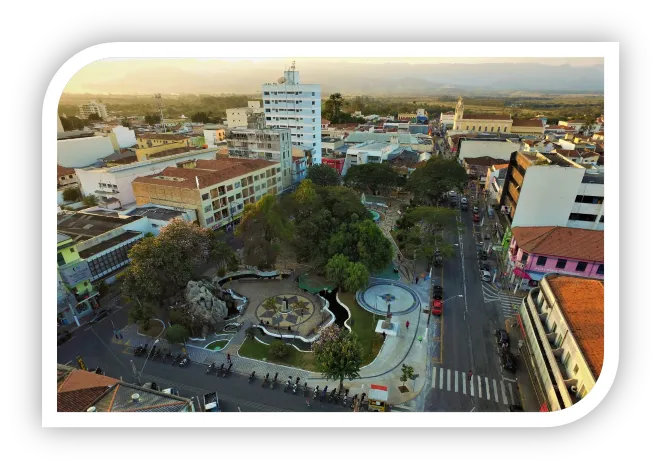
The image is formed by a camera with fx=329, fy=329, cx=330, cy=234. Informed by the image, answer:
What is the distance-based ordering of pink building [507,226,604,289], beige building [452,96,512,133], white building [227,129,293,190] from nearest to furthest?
pink building [507,226,604,289] < white building [227,129,293,190] < beige building [452,96,512,133]

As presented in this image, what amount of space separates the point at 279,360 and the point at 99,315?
8005 millimetres

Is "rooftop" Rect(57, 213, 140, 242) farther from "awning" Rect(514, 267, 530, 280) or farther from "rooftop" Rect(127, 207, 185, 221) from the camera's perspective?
"awning" Rect(514, 267, 530, 280)

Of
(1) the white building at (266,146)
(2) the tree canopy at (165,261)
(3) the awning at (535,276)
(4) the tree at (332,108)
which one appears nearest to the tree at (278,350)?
(2) the tree canopy at (165,261)

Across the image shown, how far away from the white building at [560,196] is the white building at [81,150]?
34.8 m

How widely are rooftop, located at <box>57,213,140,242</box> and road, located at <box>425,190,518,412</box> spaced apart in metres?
16.2

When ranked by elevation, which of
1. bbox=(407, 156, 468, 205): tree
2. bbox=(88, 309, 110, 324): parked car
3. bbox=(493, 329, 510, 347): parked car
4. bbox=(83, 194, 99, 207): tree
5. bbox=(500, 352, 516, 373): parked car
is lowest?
bbox=(500, 352, 516, 373): parked car

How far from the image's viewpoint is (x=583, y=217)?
15.4m

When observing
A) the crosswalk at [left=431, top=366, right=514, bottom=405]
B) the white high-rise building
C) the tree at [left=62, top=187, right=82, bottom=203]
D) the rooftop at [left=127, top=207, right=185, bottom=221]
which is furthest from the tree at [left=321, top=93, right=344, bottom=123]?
the crosswalk at [left=431, top=366, right=514, bottom=405]

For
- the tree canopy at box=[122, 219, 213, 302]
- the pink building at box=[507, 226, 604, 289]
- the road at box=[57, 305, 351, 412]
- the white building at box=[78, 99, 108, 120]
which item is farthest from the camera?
the white building at box=[78, 99, 108, 120]

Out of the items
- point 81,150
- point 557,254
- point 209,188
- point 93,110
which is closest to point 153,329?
point 209,188

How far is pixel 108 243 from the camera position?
15.7 metres

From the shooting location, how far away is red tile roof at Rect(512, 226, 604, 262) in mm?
13461
